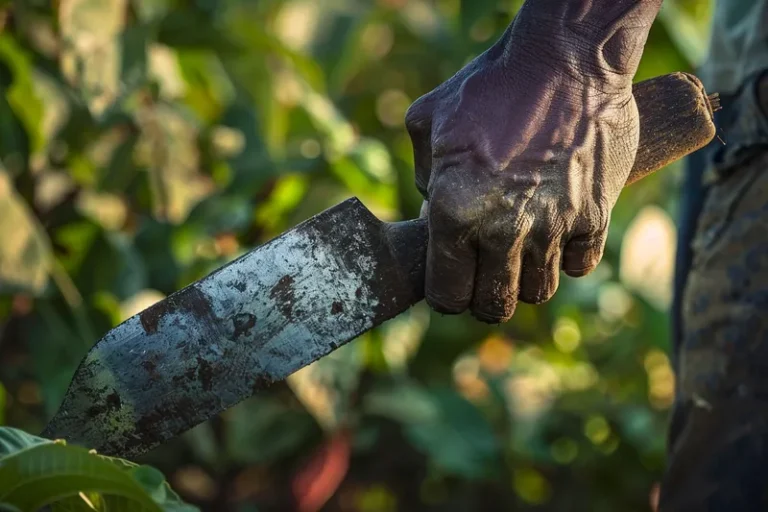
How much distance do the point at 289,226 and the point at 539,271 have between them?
4.65 feet

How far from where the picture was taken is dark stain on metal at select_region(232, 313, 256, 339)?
1475 mm

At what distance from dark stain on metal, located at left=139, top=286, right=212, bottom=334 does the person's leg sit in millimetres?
818

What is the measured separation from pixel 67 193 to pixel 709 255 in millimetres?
1604

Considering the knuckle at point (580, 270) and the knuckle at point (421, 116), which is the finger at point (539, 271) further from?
the knuckle at point (421, 116)

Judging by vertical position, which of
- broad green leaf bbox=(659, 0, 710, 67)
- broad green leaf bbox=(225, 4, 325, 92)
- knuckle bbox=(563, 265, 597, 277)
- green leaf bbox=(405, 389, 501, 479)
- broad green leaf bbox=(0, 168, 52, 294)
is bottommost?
green leaf bbox=(405, 389, 501, 479)

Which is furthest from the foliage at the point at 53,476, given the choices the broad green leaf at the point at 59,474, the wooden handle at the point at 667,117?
the wooden handle at the point at 667,117

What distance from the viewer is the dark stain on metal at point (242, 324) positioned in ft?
4.84

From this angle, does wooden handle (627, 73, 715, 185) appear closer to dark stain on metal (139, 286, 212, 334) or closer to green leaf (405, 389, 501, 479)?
dark stain on metal (139, 286, 212, 334)

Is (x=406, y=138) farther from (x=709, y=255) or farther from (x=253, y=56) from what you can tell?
(x=709, y=255)

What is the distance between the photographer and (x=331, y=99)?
3496 millimetres

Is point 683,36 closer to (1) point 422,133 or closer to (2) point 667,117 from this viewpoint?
(2) point 667,117

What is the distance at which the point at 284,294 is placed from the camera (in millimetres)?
1474

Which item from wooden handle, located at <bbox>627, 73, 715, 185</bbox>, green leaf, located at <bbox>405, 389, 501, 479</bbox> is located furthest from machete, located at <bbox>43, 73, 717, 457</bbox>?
green leaf, located at <bbox>405, 389, 501, 479</bbox>

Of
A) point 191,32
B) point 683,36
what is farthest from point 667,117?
point 683,36
